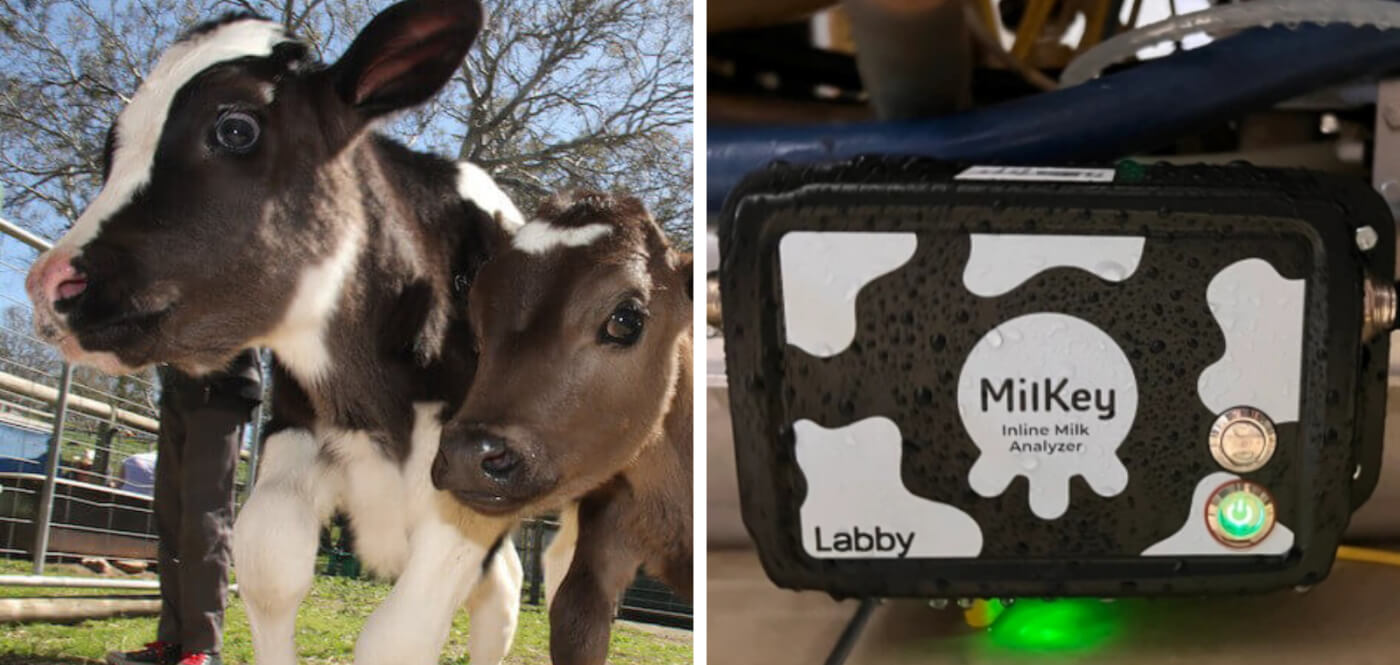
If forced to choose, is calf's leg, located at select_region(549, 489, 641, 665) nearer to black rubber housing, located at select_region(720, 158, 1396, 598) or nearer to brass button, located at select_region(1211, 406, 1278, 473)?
black rubber housing, located at select_region(720, 158, 1396, 598)

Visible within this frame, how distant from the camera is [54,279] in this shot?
0.44m

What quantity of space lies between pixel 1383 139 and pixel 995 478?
296 millimetres

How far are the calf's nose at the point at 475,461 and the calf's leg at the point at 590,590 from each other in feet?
0.14

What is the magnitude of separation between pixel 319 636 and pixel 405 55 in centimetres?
25

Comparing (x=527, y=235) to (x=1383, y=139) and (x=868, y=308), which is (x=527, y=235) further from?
(x=1383, y=139)

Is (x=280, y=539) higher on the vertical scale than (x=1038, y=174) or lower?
lower

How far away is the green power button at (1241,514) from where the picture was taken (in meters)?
0.41

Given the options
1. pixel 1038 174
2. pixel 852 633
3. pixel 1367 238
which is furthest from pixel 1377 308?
pixel 852 633

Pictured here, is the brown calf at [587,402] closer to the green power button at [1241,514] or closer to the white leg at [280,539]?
the white leg at [280,539]

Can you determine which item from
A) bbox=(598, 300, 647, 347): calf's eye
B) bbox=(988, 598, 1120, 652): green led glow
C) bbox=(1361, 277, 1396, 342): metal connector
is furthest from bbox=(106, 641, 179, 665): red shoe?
bbox=(1361, 277, 1396, 342): metal connector

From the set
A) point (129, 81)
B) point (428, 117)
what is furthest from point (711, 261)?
point (129, 81)

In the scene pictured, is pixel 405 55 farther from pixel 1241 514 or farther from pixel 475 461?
pixel 1241 514

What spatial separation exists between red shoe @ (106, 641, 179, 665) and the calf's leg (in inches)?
6.4

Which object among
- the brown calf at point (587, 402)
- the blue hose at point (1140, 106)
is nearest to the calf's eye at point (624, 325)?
the brown calf at point (587, 402)
